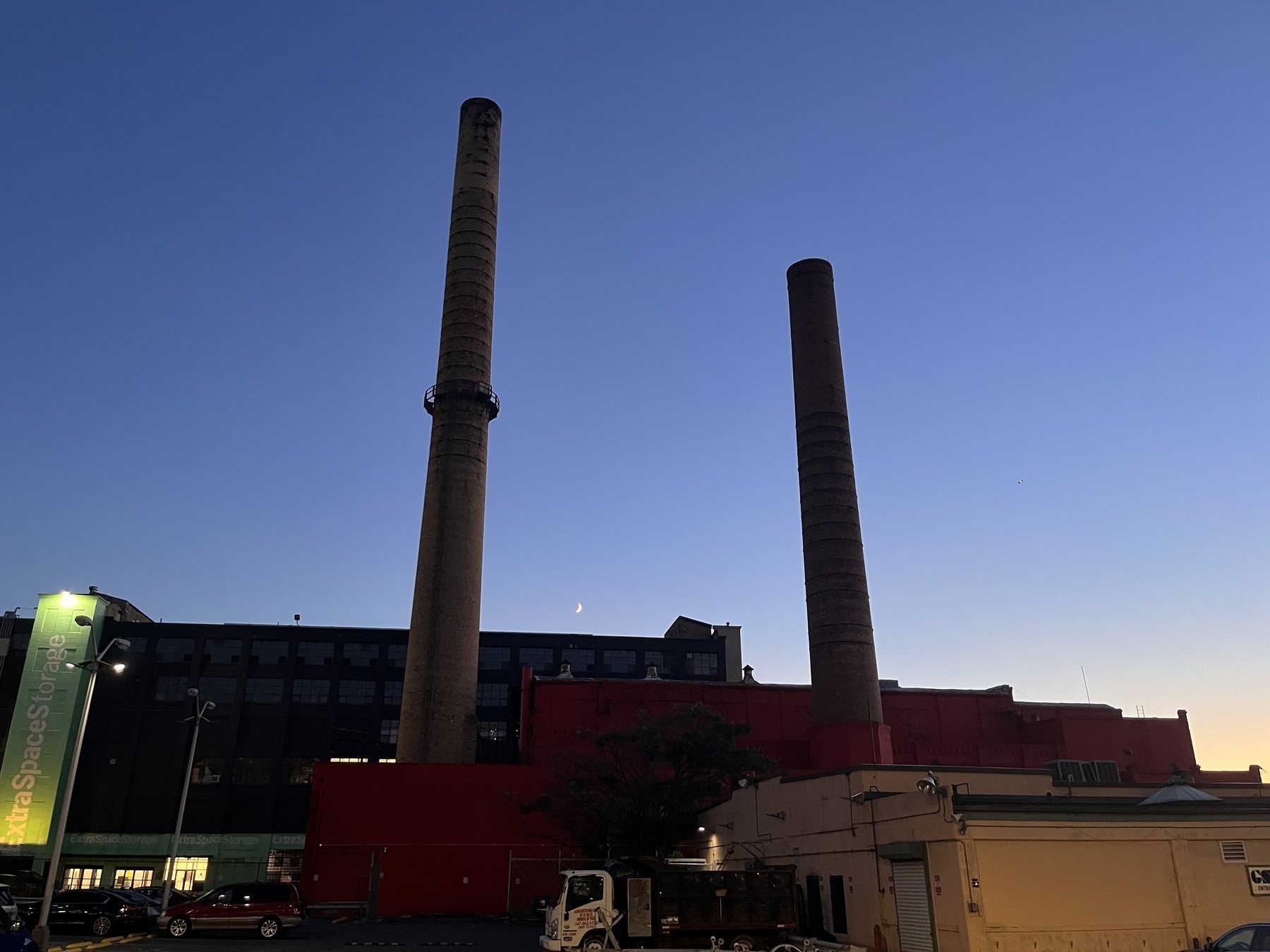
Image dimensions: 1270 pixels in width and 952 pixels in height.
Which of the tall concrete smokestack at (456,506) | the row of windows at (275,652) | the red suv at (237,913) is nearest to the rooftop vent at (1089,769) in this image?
the tall concrete smokestack at (456,506)

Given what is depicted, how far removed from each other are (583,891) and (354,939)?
10.2 metres

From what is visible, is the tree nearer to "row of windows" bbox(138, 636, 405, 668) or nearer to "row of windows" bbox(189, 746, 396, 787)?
"row of windows" bbox(189, 746, 396, 787)

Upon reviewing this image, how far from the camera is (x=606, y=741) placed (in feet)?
145

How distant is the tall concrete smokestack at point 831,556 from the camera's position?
1714 inches

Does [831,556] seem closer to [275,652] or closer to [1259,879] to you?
[1259,879]

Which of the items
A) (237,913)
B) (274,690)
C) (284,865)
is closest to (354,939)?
(237,913)

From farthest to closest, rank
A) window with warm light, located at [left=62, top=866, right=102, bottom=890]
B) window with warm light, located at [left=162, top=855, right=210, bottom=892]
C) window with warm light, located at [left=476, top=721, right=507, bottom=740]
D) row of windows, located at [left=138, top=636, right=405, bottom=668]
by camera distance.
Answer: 1. window with warm light, located at [left=476, top=721, right=507, bottom=740]
2. row of windows, located at [left=138, top=636, right=405, bottom=668]
3. window with warm light, located at [left=162, top=855, right=210, bottom=892]
4. window with warm light, located at [left=62, top=866, right=102, bottom=890]

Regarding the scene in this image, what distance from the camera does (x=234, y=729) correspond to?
63.8 m

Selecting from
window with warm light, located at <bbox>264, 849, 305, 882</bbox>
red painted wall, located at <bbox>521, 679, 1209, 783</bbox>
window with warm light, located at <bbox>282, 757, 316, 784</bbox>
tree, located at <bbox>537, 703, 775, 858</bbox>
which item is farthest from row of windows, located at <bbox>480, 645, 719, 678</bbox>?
tree, located at <bbox>537, 703, 775, 858</bbox>

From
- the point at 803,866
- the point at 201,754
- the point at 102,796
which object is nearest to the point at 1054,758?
the point at 803,866

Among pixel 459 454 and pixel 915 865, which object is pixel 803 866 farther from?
pixel 459 454

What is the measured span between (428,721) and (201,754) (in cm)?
2475

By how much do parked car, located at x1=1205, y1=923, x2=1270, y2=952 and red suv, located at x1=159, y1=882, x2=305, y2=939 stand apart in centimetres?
2358

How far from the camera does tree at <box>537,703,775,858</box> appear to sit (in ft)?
130
